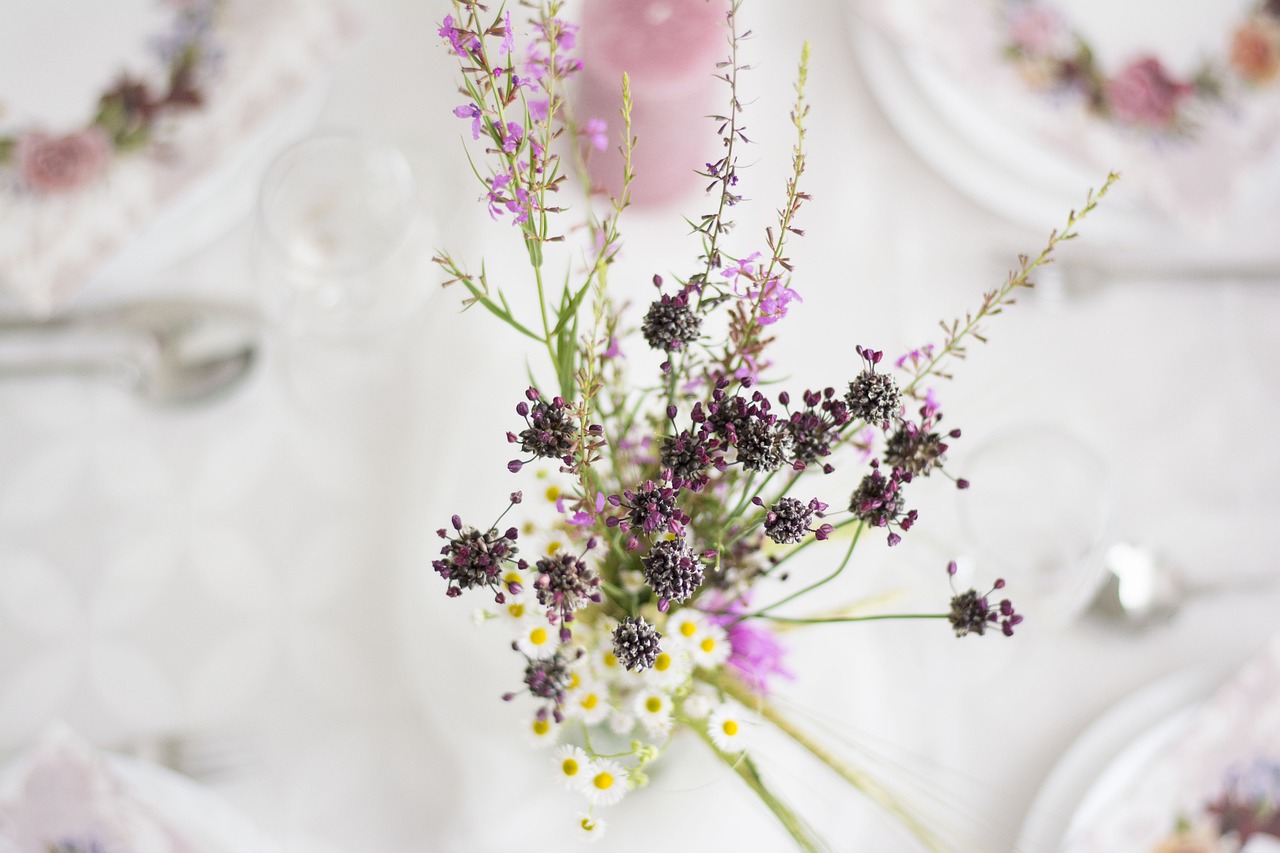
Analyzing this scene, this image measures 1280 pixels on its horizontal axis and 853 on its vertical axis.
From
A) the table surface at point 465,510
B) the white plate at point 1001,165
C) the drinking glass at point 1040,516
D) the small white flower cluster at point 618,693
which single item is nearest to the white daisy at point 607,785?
the small white flower cluster at point 618,693

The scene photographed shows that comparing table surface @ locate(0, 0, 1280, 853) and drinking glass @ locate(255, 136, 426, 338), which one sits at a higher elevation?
drinking glass @ locate(255, 136, 426, 338)

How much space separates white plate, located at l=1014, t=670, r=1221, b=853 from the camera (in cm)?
64

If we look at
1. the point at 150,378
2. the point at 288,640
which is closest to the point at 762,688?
the point at 288,640

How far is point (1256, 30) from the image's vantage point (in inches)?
27.8

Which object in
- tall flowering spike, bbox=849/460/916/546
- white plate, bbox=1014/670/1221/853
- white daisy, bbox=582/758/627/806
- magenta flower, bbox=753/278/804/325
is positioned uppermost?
magenta flower, bbox=753/278/804/325

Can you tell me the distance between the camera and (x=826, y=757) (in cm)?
42

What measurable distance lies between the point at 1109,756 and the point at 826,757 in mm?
337

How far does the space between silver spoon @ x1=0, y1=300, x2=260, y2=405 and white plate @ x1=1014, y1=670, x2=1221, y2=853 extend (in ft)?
2.04

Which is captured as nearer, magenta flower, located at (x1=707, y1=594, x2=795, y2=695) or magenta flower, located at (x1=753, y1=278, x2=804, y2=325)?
magenta flower, located at (x1=753, y1=278, x2=804, y2=325)

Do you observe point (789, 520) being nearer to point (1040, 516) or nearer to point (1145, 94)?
point (1040, 516)

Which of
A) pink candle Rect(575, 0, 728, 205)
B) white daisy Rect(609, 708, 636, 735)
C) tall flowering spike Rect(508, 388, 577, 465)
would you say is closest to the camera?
tall flowering spike Rect(508, 388, 577, 465)

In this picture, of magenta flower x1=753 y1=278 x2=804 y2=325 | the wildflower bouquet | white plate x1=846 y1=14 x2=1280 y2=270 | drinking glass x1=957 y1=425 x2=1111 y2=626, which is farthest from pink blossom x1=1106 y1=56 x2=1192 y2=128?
magenta flower x1=753 y1=278 x2=804 y2=325

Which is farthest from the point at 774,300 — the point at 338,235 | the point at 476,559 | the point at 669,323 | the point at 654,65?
the point at 338,235

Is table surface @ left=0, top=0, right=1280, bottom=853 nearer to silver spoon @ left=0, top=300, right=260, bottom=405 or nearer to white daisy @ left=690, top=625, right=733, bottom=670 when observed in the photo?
silver spoon @ left=0, top=300, right=260, bottom=405
